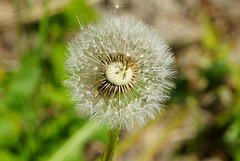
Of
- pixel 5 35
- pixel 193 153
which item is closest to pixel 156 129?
pixel 193 153

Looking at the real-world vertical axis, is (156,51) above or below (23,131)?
above

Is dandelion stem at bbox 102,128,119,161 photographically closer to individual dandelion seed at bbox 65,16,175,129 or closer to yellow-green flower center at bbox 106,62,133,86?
individual dandelion seed at bbox 65,16,175,129

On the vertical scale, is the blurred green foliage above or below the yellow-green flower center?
below

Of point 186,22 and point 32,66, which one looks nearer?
point 32,66

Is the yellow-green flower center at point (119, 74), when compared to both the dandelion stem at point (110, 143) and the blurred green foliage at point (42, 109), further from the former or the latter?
the blurred green foliage at point (42, 109)

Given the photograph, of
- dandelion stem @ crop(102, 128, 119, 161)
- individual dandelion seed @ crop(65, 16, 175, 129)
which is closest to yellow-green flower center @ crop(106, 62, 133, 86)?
individual dandelion seed @ crop(65, 16, 175, 129)

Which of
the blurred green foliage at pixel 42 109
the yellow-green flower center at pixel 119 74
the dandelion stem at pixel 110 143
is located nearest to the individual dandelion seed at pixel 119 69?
the yellow-green flower center at pixel 119 74

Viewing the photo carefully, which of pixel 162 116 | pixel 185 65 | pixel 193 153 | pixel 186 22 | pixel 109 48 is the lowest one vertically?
pixel 193 153

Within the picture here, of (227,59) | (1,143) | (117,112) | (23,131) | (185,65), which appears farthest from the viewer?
(185,65)

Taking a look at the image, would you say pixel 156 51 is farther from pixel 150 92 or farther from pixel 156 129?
pixel 156 129
